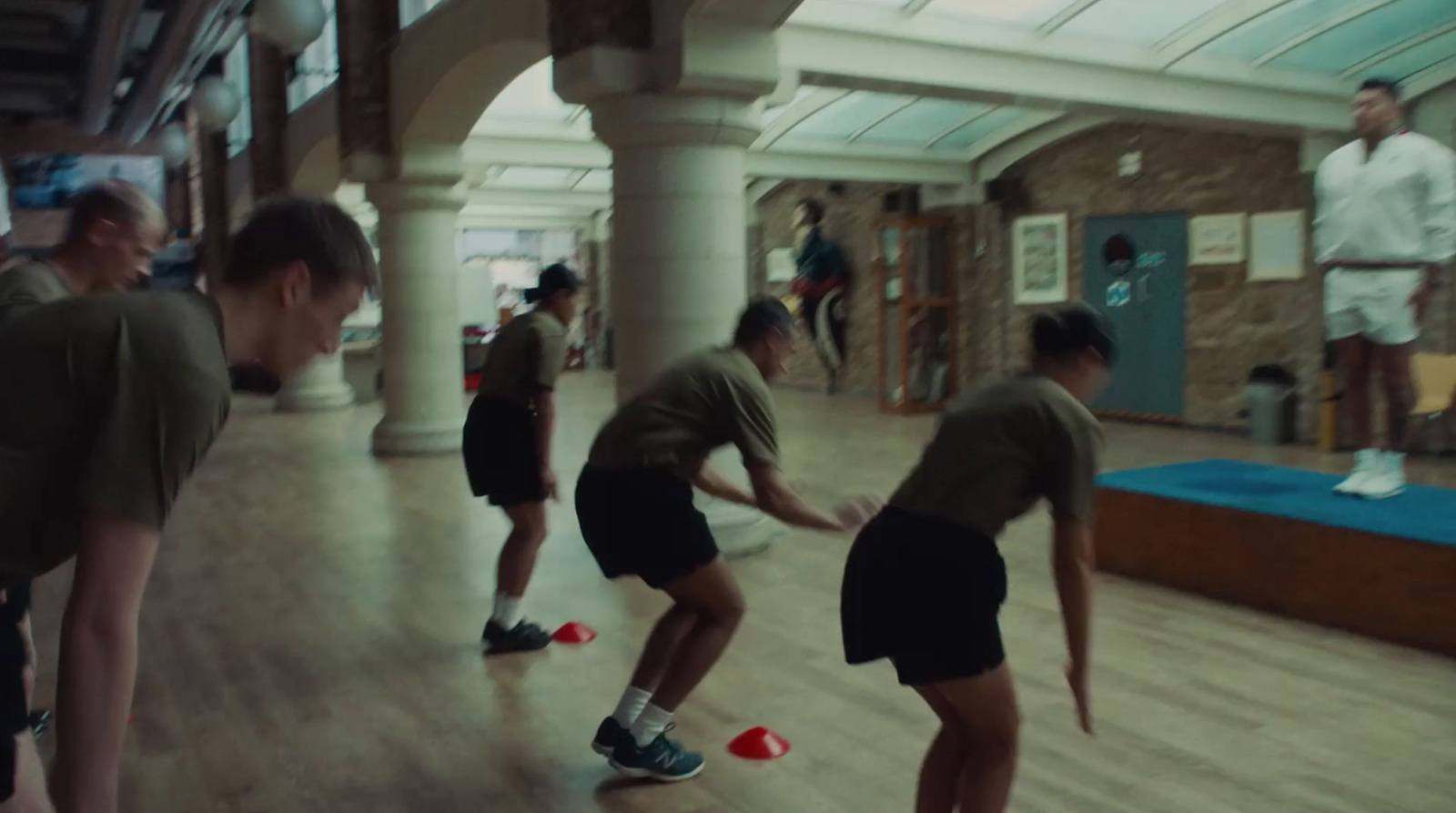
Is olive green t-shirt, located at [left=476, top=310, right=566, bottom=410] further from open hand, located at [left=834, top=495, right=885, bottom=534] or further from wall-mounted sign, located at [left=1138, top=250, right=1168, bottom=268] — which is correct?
wall-mounted sign, located at [left=1138, top=250, right=1168, bottom=268]

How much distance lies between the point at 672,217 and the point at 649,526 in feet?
10.0

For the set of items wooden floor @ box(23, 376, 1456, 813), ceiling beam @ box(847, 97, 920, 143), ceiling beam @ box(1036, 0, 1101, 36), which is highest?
ceiling beam @ box(1036, 0, 1101, 36)

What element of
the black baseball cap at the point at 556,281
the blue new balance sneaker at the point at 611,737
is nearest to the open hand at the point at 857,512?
the blue new balance sneaker at the point at 611,737

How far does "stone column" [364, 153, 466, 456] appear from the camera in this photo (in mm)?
9922

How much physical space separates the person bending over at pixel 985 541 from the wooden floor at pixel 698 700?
0.89 metres

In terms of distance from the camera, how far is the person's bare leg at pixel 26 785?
1533 millimetres

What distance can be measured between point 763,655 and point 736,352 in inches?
65.6

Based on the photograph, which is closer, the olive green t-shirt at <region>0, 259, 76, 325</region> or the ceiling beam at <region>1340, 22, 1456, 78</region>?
the olive green t-shirt at <region>0, 259, 76, 325</region>

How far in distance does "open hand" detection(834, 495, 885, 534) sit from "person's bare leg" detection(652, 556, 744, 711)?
0.52 metres

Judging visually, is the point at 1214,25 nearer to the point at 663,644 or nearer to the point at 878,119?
the point at 878,119

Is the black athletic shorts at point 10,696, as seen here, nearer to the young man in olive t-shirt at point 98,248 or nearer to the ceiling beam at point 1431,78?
the young man in olive t-shirt at point 98,248

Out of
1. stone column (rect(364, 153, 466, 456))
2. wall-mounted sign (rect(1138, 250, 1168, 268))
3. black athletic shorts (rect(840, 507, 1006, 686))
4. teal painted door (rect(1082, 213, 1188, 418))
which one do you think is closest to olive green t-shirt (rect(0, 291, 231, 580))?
black athletic shorts (rect(840, 507, 1006, 686))

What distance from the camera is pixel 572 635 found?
187 inches

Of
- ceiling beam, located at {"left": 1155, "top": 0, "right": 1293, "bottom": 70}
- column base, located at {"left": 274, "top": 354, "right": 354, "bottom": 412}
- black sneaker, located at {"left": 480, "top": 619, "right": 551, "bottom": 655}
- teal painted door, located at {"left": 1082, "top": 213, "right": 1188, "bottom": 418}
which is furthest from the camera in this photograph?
column base, located at {"left": 274, "top": 354, "right": 354, "bottom": 412}
